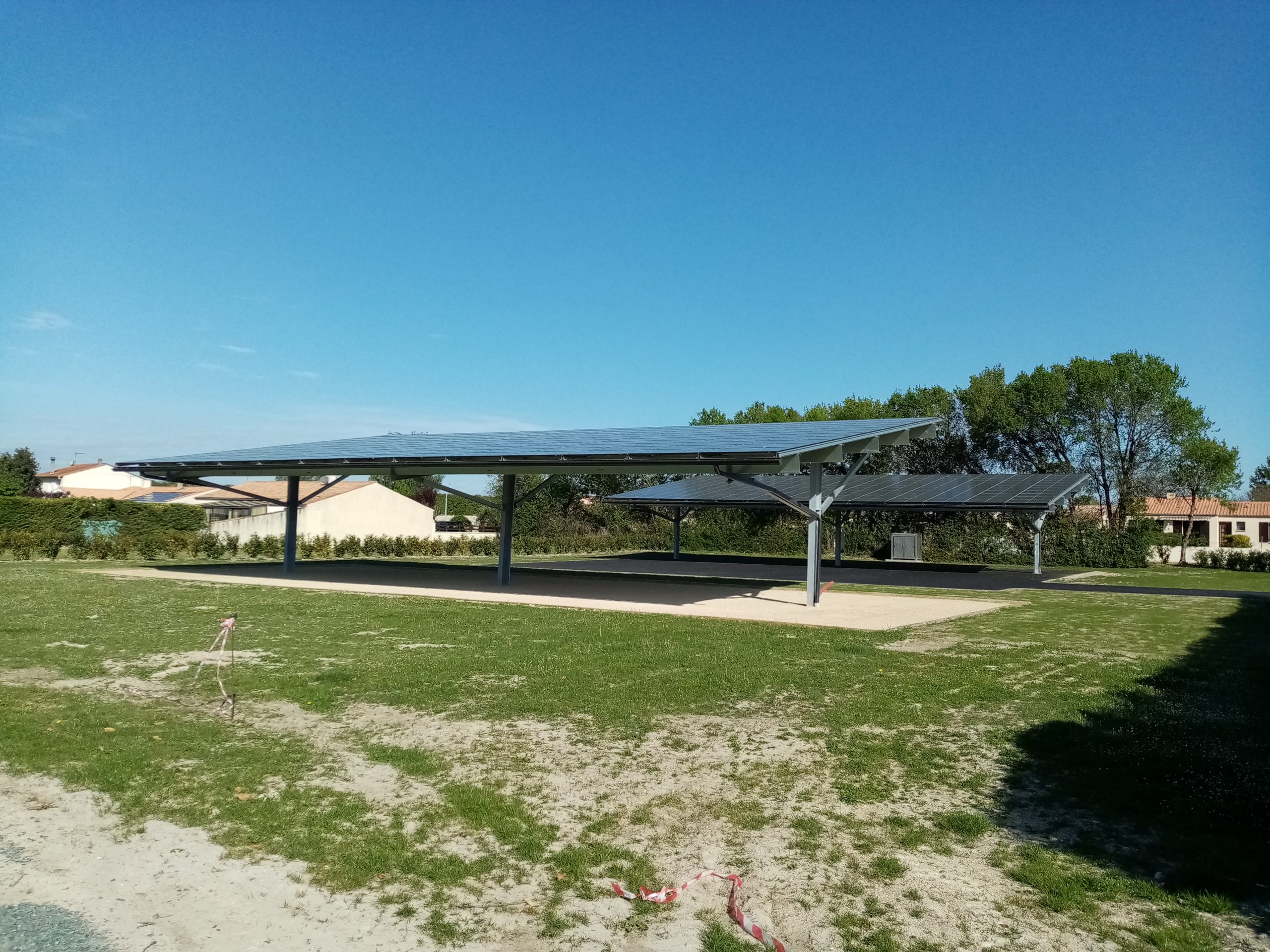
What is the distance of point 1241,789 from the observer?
5.41 metres

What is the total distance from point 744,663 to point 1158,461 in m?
36.4

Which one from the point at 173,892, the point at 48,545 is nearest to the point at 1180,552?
the point at 48,545

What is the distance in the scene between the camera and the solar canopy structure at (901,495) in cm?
2723

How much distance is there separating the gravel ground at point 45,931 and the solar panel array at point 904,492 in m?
23.3

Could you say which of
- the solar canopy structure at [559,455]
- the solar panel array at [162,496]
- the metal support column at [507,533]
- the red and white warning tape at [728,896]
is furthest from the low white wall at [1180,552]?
the solar panel array at [162,496]

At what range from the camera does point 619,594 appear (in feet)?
61.2

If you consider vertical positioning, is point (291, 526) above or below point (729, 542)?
above

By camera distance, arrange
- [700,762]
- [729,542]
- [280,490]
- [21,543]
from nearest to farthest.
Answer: [700,762], [21,543], [729,542], [280,490]

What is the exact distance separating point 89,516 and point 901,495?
86.0ft

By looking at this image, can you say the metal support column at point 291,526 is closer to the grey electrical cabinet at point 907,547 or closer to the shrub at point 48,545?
the shrub at point 48,545

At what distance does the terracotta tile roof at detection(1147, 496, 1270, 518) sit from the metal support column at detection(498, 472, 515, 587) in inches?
1794

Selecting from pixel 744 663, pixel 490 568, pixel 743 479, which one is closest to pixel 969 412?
pixel 490 568

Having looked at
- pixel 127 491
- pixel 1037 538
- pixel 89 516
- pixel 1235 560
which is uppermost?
pixel 127 491

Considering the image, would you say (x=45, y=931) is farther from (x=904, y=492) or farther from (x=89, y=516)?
(x=89, y=516)
